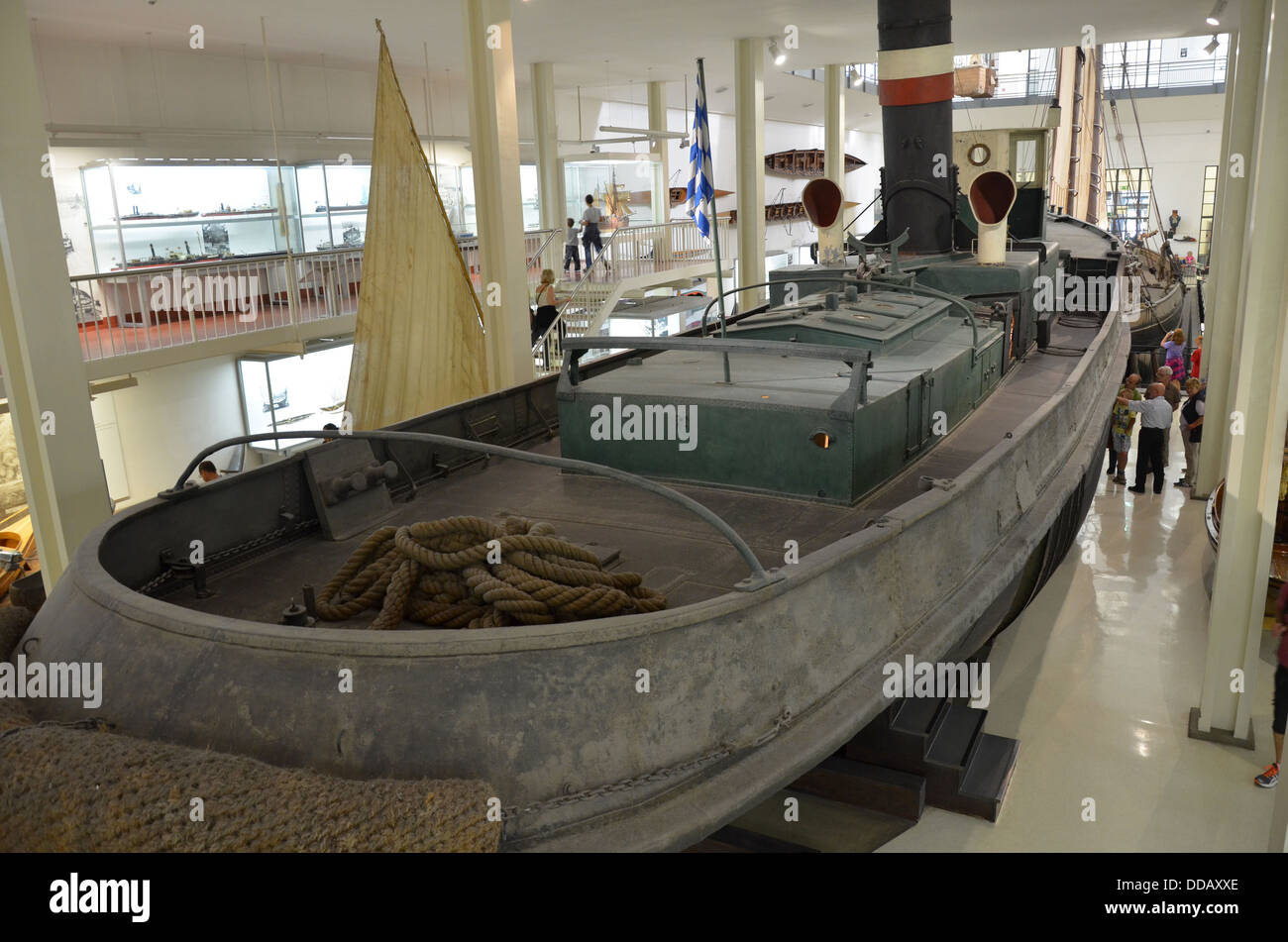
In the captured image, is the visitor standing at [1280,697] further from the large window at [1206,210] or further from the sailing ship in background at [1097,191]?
the large window at [1206,210]

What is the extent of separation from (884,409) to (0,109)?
5.24 meters

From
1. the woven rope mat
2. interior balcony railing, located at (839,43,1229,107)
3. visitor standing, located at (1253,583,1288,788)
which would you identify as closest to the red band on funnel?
visitor standing, located at (1253,583,1288,788)

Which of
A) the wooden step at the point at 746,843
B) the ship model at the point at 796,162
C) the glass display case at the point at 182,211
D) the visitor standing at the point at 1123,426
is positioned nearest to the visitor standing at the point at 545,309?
the glass display case at the point at 182,211

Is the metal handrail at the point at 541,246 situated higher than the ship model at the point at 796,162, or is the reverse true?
the ship model at the point at 796,162

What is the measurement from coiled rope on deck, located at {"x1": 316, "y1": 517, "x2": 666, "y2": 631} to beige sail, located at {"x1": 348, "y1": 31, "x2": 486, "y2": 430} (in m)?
4.07

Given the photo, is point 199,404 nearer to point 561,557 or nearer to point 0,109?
point 0,109

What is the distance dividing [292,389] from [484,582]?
414 inches

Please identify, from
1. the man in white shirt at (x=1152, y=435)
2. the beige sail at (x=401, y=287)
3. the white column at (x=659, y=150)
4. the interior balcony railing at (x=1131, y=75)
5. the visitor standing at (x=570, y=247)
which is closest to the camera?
the beige sail at (x=401, y=287)

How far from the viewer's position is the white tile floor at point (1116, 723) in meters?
4.71

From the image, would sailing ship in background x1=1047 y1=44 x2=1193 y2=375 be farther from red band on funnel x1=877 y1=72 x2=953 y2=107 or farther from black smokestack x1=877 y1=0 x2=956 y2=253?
red band on funnel x1=877 y1=72 x2=953 y2=107

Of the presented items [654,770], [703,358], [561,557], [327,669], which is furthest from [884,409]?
[327,669]

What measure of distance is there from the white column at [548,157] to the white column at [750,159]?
3180mm

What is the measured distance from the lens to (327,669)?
312 cm
